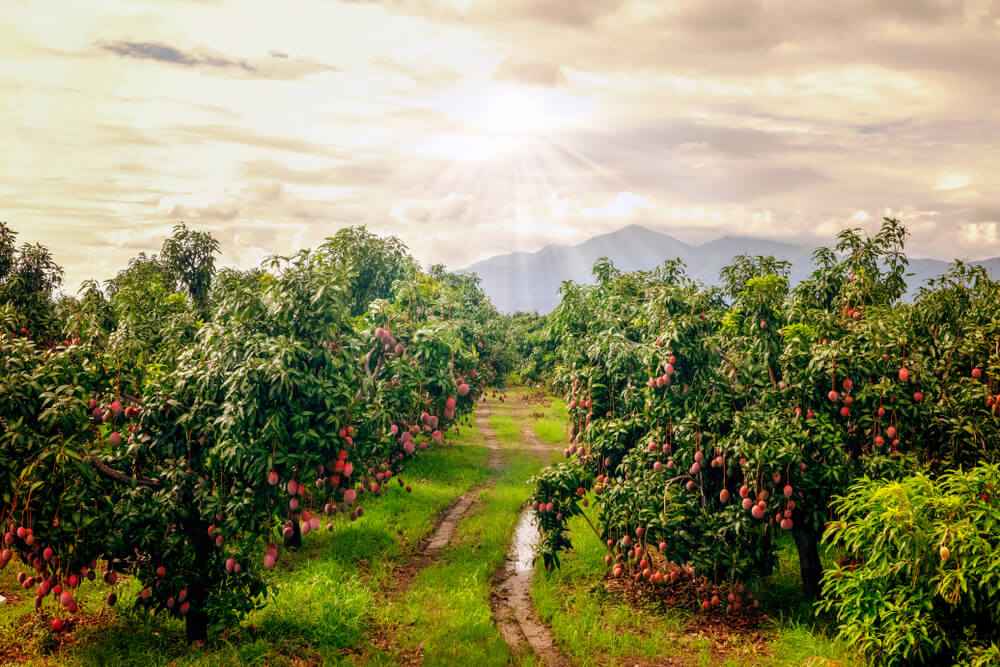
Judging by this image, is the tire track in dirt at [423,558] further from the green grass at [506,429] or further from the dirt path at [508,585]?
the green grass at [506,429]

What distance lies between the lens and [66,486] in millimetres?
6141

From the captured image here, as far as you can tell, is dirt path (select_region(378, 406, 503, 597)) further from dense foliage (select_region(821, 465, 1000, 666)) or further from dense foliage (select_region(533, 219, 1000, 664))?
dense foliage (select_region(821, 465, 1000, 666))

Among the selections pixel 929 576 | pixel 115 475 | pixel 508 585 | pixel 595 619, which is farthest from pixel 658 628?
Answer: pixel 115 475

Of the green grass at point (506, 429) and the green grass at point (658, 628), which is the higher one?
the green grass at point (506, 429)

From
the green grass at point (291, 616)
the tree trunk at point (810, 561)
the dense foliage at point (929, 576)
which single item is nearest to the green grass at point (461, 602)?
the green grass at point (291, 616)

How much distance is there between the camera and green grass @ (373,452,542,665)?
27.6 ft

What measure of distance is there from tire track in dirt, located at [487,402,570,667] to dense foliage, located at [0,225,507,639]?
3.32m

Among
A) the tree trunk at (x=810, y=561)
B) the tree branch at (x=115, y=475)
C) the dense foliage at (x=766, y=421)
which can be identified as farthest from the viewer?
the tree trunk at (x=810, y=561)

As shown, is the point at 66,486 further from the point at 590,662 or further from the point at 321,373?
the point at 590,662

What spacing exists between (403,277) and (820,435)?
1271 cm

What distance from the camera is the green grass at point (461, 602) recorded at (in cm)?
841

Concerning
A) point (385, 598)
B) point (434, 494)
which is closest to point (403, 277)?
point (434, 494)

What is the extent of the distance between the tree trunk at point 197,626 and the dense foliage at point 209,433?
2cm

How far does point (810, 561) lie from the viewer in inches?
368
